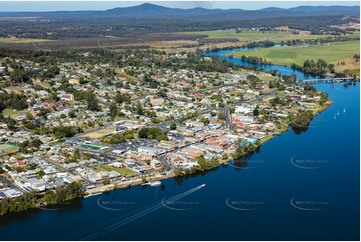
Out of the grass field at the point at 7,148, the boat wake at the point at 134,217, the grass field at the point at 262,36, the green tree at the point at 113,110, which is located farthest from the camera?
the grass field at the point at 262,36

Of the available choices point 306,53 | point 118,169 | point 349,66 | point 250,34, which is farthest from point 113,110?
point 250,34

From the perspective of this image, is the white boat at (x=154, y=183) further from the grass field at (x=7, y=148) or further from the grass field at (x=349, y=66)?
the grass field at (x=349, y=66)

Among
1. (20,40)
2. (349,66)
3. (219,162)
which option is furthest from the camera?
(20,40)

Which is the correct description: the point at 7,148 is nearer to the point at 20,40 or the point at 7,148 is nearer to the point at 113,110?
the point at 113,110

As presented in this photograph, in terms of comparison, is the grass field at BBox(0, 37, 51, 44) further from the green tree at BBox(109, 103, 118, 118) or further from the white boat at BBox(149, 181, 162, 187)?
the white boat at BBox(149, 181, 162, 187)

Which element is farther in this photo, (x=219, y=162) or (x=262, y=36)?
(x=262, y=36)

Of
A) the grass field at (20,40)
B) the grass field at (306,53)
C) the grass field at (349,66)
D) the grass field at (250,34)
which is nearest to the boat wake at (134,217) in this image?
the grass field at (349,66)

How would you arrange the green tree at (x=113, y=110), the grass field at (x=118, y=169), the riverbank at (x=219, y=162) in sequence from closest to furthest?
the riverbank at (x=219, y=162) → the grass field at (x=118, y=169) → the green tree at (x=113, y=110)

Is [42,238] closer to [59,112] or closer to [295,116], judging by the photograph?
[59,112]
